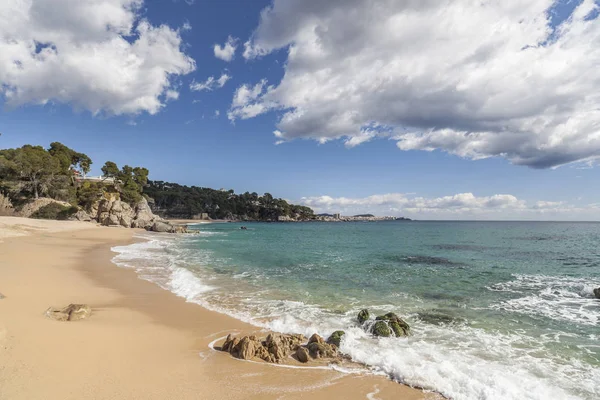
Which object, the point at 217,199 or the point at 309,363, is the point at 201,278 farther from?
the point at 217,199

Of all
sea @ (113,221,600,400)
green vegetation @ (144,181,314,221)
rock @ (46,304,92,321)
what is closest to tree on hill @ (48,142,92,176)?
sea @ (113,221,600,400)

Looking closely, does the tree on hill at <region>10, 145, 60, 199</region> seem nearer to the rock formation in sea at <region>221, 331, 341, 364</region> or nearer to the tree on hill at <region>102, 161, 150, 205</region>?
the tree on hill at <region>102, 161, 150, 205</region>

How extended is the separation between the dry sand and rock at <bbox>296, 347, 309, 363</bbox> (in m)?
0.38

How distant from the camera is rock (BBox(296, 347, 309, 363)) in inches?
277

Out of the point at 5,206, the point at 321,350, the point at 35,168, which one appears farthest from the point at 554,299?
the point at 35,168

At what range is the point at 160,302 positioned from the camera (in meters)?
12.0

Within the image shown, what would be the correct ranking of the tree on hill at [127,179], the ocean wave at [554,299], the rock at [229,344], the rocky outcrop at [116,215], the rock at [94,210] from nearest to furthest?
the rock at [229,344]
the ocean wave at [554,299]
the rocky outcrop at [116,215]
the rock at [94,210]
the tree on hill at [127,179]

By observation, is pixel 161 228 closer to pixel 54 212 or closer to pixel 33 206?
pixel 54 212

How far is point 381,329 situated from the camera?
8.99 m

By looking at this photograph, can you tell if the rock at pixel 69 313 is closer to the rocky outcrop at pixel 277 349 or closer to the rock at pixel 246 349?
the rocky outcrop at pixel 277 349

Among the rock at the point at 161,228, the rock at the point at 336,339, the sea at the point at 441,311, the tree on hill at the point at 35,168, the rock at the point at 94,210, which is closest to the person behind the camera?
the sea at the point at 441,311

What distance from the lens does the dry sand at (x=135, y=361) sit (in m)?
5.44

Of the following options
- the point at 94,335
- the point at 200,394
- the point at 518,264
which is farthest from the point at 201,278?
the point at 518,264

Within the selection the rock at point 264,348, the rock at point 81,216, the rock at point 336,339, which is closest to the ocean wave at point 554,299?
the rock at point 336,339
